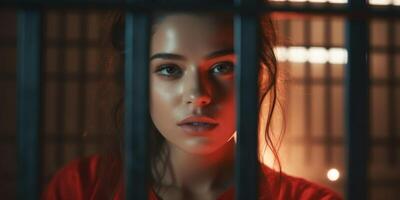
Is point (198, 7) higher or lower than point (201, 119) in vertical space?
higher

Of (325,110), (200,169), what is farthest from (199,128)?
(325,110)

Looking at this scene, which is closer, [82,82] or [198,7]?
[198,7]

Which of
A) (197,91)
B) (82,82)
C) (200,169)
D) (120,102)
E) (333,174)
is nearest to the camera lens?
(197,91)

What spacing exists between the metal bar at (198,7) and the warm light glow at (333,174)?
2963 mm

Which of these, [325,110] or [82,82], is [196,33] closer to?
[82,82]

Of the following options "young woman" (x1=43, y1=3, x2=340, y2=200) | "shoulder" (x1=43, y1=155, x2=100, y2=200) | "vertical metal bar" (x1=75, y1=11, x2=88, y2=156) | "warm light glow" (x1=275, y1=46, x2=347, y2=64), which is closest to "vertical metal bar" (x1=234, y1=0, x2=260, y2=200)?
"young woman" (x1=43, y1=3, x2=340, y2=200)

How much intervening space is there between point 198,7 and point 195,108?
0.97 feet

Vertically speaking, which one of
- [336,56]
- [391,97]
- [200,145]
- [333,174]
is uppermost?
[336,56]

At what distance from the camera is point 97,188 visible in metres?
1.20

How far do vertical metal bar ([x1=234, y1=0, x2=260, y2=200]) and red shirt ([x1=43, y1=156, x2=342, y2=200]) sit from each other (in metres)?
0.42

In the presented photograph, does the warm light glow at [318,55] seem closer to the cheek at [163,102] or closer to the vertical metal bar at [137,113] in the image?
the cheek at [163,102]

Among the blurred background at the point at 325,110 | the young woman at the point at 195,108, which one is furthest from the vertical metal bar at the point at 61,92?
the young woman at the point at 195,108

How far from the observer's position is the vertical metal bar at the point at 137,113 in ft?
2.22

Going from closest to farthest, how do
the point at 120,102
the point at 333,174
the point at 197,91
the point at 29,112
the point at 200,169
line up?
1. the point at 29,112
2. the point at 197,91
3. the point at 200,169
4. the point at 120,102
5. the point at 333,174
